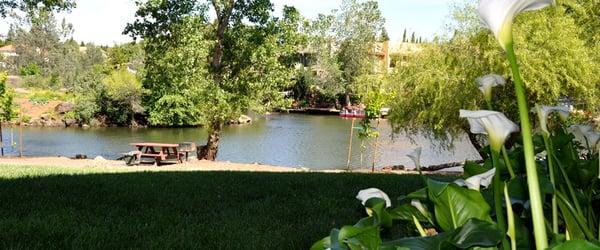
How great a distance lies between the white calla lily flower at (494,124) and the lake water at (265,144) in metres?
14.7

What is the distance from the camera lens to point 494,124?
112 centimetres

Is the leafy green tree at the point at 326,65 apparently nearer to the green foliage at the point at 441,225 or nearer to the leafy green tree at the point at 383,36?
the leafy green tree at the point at 383,36

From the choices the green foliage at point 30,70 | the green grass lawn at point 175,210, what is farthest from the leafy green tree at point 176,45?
the green foliage at point 30,70

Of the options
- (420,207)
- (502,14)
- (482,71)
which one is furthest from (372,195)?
(482,71)

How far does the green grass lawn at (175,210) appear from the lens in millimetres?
3428

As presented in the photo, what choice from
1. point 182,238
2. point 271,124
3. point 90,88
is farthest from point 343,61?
point 182,238

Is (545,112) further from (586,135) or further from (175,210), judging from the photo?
(175,210)

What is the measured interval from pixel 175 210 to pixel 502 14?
151 inches

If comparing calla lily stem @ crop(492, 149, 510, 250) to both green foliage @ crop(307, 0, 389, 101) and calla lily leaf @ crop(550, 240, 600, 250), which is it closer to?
calla lily leaf @ crop(550, 240, 600, 250)

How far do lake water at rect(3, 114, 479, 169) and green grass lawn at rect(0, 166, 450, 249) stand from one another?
33.0ft

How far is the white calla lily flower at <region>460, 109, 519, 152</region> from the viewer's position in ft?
3.62

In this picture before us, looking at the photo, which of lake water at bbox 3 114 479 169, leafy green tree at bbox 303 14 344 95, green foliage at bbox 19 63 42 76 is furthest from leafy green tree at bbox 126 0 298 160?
green foliage at bbox 19 63 42 76

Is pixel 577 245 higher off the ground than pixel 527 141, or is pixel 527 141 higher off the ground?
pixel 527 141

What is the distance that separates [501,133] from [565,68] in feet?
38.5
